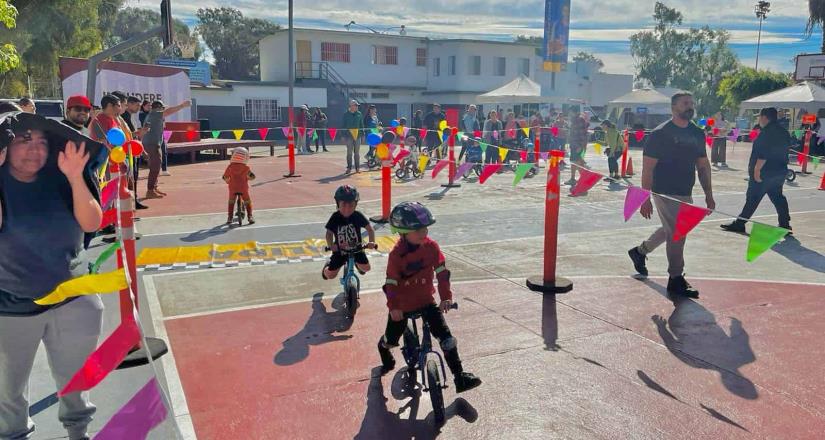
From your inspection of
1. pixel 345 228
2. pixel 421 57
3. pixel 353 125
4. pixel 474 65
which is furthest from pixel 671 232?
pixel 474 65

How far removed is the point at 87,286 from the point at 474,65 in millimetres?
47297

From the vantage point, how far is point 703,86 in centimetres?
8006

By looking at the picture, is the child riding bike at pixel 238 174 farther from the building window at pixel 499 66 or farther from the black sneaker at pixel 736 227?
the building window at pixel 499 66

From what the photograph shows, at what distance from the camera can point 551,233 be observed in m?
7.14

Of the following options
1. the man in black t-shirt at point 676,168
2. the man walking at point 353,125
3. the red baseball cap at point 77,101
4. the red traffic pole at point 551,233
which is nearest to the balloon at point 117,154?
the red baseball cap at point 77,101

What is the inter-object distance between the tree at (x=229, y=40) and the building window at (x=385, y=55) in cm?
2959

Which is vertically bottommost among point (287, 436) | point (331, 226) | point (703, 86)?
point (287, 436)

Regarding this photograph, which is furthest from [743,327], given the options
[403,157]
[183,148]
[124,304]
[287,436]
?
[183,148]

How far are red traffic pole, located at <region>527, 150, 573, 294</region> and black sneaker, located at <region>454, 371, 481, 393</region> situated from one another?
281cm

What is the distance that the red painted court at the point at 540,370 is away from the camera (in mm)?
4270

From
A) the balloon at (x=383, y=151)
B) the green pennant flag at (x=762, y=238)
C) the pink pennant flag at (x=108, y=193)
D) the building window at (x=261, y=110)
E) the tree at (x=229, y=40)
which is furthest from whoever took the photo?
the tree at (x=229, y=40)

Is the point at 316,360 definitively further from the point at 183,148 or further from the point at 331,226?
the point at 183,148

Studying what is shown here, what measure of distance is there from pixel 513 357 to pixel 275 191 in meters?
10.3

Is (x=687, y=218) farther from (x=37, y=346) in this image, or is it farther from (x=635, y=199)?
(x=37, y=346)
